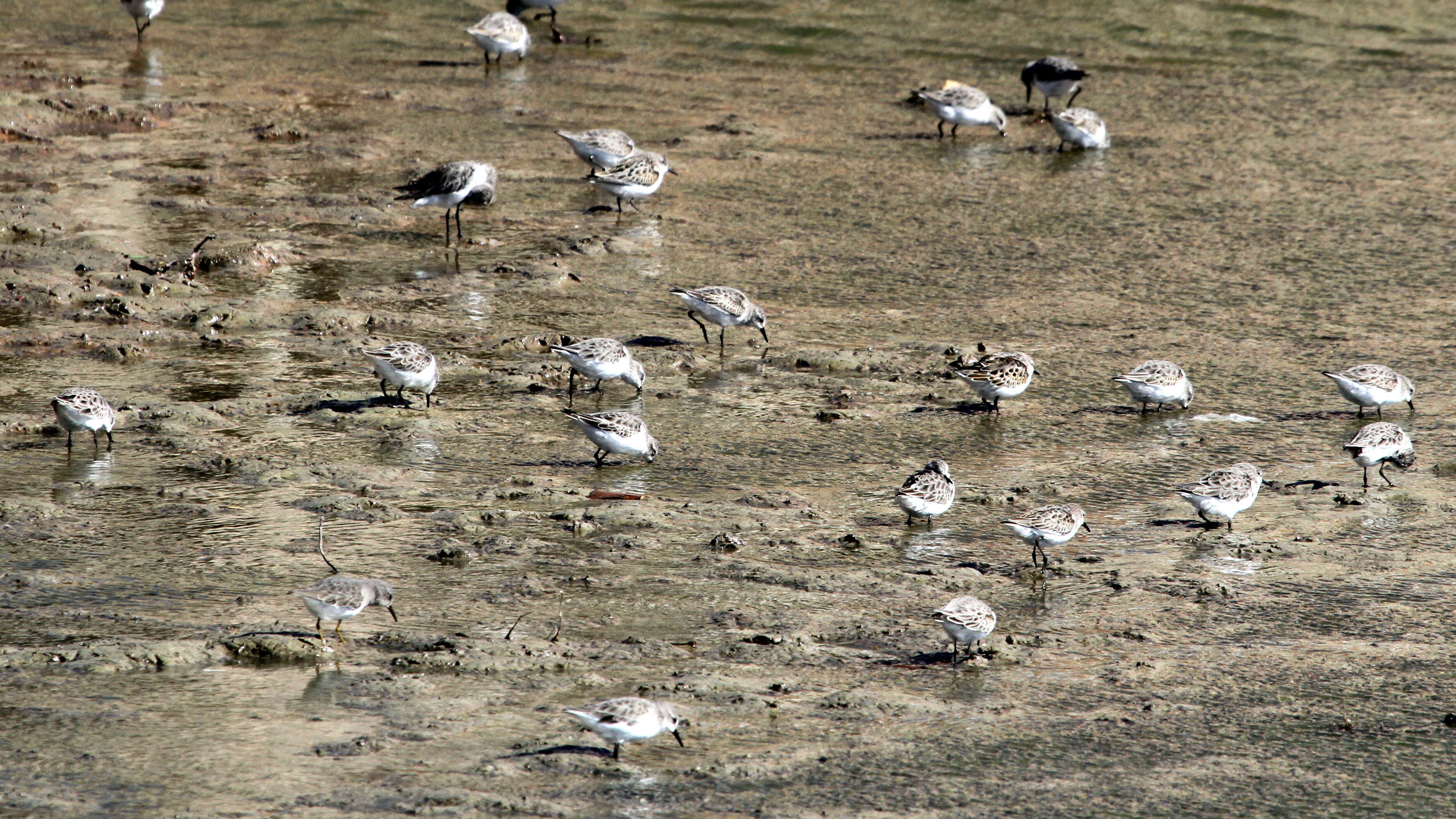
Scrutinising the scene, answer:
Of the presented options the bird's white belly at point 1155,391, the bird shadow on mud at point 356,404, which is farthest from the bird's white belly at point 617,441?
the bird's white belly at point 1155,391

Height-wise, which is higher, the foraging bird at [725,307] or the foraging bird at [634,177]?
the foraging bird at [634,177]

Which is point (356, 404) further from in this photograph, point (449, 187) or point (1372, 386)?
point (1372, 386)

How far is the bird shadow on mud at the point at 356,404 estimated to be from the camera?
9.33m

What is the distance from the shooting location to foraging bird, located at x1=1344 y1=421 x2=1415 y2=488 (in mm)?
8383

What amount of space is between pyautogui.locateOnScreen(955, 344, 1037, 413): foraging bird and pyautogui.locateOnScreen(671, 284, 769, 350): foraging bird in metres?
1.52

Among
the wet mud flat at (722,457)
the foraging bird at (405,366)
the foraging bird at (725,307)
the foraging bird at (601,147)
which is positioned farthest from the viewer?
the foraging bird at (601,147)

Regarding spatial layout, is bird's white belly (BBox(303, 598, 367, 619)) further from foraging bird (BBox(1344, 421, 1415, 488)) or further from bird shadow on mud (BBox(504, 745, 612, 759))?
foraging bird (BBox(1344, 421, 1415, 488))

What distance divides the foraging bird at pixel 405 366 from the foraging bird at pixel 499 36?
985 cm

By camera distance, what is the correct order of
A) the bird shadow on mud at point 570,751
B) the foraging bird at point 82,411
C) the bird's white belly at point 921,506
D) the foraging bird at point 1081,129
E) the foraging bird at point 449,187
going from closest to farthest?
the bird shadow on mud at point 570,751 → the bird's white belly at point 921,506 → the foraging bird at point 82,411 → the foraging bird at point 449,187 → the foraging bird at point 1081,129

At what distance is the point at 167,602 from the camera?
6875mm

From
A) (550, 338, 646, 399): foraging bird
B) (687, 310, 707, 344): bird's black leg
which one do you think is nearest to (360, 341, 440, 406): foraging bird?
(550, 338, 646, 399): foraging bird

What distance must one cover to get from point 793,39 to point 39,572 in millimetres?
14577

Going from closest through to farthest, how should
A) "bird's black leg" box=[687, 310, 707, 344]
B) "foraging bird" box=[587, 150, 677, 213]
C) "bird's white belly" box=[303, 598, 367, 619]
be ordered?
"bird's white belly" box=[303, 598, 367, 619] < "bird's black leg" box=[687, 310, 707, 344] < "foraging bird" box=[587, 150, 677, 213]

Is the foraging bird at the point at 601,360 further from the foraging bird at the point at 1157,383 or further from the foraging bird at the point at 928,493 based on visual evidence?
the foraging bird at the point at 1157,383
